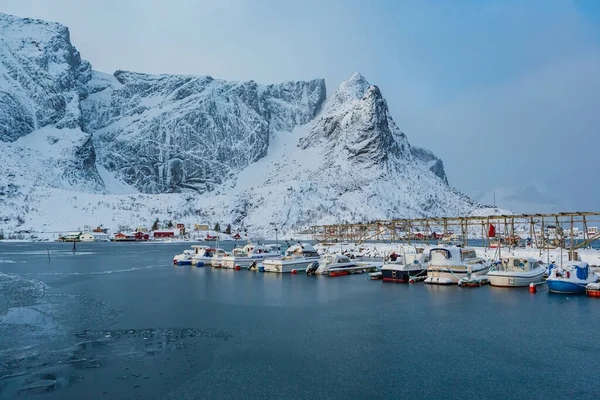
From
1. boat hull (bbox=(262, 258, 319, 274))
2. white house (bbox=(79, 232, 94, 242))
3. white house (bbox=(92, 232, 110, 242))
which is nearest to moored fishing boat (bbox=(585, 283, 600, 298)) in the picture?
boat hull (bbox=(262, 258, 319, 274))

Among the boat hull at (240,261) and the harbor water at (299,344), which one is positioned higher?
the boat hull at (240,261)

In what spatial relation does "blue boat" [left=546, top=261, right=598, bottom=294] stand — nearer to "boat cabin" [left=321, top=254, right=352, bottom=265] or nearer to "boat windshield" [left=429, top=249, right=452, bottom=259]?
"boat windshield" [left=429, top=249, right=452, bottom=259]

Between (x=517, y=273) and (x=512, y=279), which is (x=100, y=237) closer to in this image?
(x=512, y=279)

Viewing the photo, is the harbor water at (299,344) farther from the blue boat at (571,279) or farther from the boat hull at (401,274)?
the boat hull at (401,274)

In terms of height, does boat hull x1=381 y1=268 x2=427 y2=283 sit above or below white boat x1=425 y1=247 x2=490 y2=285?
below

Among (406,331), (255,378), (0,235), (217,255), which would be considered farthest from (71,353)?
(0,235)

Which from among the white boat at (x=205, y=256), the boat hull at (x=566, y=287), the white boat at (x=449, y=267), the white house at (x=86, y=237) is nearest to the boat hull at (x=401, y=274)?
the white boat at (x=449, y=267)
